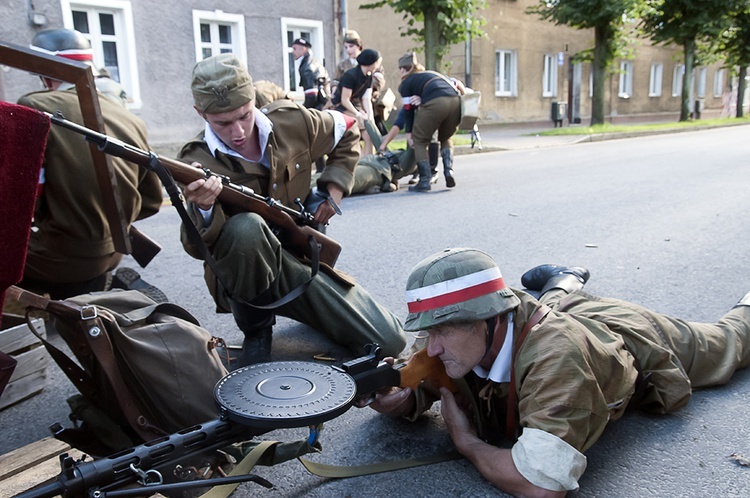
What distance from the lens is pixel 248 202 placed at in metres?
3.19

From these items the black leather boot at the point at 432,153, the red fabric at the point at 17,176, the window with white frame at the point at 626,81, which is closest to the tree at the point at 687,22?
the window with white frame at the point at 626,81

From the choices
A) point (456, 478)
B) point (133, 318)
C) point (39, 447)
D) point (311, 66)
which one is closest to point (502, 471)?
point (456, 478)

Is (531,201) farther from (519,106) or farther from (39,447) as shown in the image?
(519,106)

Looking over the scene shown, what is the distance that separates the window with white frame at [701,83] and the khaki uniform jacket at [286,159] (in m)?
41.1

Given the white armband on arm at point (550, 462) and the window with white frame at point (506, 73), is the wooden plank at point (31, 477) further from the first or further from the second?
the window with white frame at point (506, 73)

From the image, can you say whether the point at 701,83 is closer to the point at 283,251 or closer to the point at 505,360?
the point at 283,251

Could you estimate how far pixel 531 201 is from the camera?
25.5 feet

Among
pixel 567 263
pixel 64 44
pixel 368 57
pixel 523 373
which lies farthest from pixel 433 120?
pixel 523 373

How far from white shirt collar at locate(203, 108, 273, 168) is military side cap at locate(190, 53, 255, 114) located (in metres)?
0.19

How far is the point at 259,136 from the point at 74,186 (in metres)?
0.94

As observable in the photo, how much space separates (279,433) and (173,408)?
0.49m

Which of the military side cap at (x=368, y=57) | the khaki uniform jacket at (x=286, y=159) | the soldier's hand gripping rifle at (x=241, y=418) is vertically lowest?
the soldier's hand gripping rifle at (x=241, y=418)

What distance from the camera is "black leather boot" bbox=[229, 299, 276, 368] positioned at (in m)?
3.30

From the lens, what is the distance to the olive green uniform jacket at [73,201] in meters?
3.30
